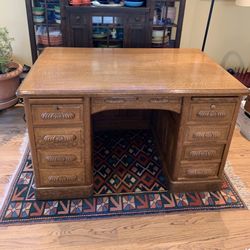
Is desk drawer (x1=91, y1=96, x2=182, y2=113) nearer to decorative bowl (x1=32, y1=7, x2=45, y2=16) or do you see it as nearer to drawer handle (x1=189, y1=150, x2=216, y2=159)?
drawer handle (x1=189, y1=150, x2=216, y2=159)

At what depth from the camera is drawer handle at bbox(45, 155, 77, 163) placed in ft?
5.15

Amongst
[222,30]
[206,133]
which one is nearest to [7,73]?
[206,133]

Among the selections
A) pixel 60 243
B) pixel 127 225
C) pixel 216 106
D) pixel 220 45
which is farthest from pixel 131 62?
pixel 220 45

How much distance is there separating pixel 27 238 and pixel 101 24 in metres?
1.83

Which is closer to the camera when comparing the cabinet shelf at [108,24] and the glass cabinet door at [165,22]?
the cabinet shelf at [108,24]

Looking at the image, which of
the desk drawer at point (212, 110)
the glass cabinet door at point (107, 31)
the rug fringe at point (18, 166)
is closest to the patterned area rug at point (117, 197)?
the rug fringe at point (18, 166)

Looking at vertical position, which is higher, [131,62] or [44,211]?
[131,62]

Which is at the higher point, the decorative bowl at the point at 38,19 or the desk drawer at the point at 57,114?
the decorative bowl at the point at 38,19

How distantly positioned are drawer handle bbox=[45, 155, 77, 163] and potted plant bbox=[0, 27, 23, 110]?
125 centimetres

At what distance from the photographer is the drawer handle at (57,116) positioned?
1429 mm

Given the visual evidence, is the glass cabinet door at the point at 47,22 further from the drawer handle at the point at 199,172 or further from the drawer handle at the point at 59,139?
the drawer handle at the point at 199,172

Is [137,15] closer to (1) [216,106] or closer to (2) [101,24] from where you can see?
(2) [101,24]

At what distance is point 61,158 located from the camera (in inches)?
62.4

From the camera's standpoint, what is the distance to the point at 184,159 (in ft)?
5.54
